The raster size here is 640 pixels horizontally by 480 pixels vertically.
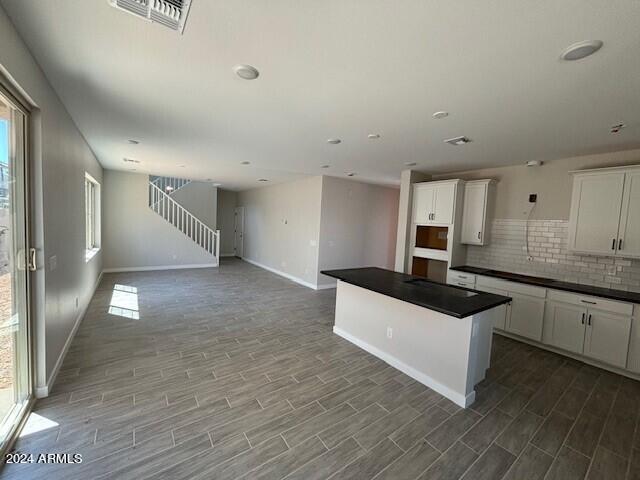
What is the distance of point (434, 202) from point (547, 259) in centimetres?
185

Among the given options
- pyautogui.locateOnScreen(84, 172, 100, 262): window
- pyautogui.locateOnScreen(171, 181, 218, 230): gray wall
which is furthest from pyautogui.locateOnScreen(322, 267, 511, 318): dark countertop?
pyautogui.locateOnScreen(171, 181, 218, 230): gray wall

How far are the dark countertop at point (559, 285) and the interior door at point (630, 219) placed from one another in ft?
1.61

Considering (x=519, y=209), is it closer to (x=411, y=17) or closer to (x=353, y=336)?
(x=353, y=336)

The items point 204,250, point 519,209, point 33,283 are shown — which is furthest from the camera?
point 204,250

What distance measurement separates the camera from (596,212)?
3.52m

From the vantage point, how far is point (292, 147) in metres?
3.91

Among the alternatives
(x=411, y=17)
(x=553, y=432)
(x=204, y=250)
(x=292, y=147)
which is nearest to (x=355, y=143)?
(x=292, y=147)

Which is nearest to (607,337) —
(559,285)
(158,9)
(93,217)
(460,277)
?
(559,285)

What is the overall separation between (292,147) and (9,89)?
2.71m

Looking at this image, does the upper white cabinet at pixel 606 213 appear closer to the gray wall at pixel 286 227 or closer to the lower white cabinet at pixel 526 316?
the lower white cabinet at pixel 526 316

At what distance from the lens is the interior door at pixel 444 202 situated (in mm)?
4680

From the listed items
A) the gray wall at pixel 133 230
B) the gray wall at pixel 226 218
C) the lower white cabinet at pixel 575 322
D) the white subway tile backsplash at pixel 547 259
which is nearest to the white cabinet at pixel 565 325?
the lower white cabinet at pixel 575 322

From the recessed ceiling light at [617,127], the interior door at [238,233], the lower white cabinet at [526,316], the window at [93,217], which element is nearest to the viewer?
the recessed ceiling light at [617,127]

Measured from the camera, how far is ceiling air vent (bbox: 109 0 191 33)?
4.51 ft
